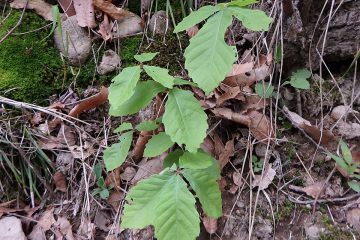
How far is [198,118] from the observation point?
1337mm

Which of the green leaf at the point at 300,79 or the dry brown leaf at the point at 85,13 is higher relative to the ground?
the dry brown leaf at the point at 85,13

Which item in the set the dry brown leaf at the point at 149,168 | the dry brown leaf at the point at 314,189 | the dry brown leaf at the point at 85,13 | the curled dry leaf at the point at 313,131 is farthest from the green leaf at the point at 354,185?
→ the dry brown leaf at the point at 85,13

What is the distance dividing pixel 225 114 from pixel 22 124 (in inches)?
41.9

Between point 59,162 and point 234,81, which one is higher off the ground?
point 234,81

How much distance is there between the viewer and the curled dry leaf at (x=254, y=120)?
5.76 ft

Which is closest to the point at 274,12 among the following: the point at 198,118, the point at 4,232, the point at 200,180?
the point at 198,118

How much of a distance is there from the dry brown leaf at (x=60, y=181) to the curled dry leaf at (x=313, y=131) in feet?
3.92

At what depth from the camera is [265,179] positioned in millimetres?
1673

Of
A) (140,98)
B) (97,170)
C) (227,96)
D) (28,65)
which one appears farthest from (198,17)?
(28,65)

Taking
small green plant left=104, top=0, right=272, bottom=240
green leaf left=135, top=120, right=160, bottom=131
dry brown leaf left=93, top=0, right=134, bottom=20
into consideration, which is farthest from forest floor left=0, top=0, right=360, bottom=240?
small green plant left=104, top=0, right=272, bottom=240

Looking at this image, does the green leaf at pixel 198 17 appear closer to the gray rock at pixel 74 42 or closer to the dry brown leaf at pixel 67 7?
the gray rock at pixel 74 42

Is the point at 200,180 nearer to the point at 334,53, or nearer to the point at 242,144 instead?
the point at 242,144

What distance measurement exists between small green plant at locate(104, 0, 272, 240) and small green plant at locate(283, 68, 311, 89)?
55cm

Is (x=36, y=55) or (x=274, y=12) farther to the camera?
(x=36, y=55)
